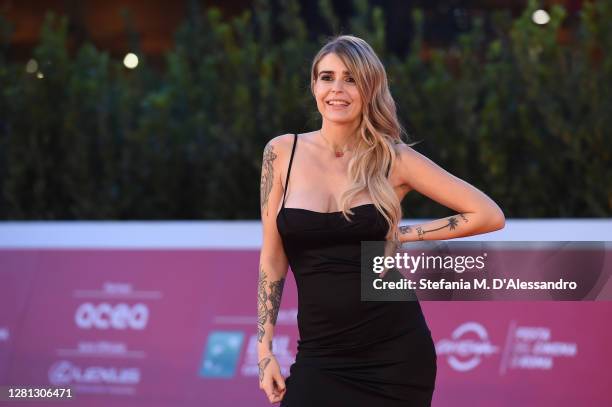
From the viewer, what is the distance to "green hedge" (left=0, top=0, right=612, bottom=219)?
7.04 meters

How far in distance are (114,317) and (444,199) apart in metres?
2.74

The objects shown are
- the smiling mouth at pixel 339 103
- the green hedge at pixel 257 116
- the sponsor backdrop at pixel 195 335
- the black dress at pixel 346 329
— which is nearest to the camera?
the black dress at pixel 346 329

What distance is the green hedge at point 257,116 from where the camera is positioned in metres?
7.04

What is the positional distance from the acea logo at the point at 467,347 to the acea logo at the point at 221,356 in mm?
1106

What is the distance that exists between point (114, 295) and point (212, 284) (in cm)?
55

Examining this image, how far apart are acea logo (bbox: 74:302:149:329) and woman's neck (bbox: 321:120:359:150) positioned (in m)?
2.53

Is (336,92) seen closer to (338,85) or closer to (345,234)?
(338,85)

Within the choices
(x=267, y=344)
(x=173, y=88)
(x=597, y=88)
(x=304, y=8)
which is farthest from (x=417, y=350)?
(x=304, y=8)

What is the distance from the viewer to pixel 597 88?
23.0 feet

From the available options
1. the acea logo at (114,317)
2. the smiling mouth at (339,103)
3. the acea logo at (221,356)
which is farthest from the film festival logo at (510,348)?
the smiling mouth at (339,103)

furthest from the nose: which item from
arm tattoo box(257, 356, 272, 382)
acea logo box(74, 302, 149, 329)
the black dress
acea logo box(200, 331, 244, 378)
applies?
acea logo box(74, 302, 149, 329)

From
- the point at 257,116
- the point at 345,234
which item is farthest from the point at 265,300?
the point at 257,116

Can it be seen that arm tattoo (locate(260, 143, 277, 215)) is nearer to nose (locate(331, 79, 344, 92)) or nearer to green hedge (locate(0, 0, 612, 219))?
nose (locate(331, 79, 344, 92))
